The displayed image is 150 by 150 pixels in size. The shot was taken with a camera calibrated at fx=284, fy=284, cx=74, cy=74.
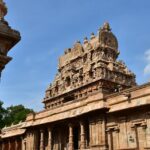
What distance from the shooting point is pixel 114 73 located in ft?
141

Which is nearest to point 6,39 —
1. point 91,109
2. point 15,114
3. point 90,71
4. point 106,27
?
point 91,109

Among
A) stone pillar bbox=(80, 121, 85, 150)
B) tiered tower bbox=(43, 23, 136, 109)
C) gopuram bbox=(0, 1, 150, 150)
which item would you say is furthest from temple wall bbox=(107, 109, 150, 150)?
tiered tower bbox=(43, 23, 136, 109)

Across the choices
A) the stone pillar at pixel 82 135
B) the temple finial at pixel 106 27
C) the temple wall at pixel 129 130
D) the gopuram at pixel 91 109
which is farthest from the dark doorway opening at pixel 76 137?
the temple finial at pixel 106 27

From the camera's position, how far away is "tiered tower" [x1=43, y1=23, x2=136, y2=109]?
136 feet

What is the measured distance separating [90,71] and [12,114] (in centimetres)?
2410

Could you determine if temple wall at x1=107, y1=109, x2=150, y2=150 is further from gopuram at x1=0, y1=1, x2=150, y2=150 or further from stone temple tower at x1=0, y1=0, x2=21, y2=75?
stone temple tower at x1=0, y1=0, x2=21, y2=75

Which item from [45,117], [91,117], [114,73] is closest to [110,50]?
[114,73]

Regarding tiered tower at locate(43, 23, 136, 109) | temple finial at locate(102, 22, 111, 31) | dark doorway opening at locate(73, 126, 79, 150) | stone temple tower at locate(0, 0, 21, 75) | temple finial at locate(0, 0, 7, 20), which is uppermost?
temple finial at locate(102, 22, 111, 31)

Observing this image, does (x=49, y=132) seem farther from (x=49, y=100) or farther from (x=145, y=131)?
(x=49, y=100)

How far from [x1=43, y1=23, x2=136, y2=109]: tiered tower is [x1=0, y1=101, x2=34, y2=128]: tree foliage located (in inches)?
391

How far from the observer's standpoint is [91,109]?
24.8 m

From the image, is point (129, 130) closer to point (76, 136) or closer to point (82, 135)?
point (82, 135)

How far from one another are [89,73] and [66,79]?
17.4ft

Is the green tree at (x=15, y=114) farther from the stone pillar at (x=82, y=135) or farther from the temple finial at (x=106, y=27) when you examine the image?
the stone pillar at (x=82, y=135)
